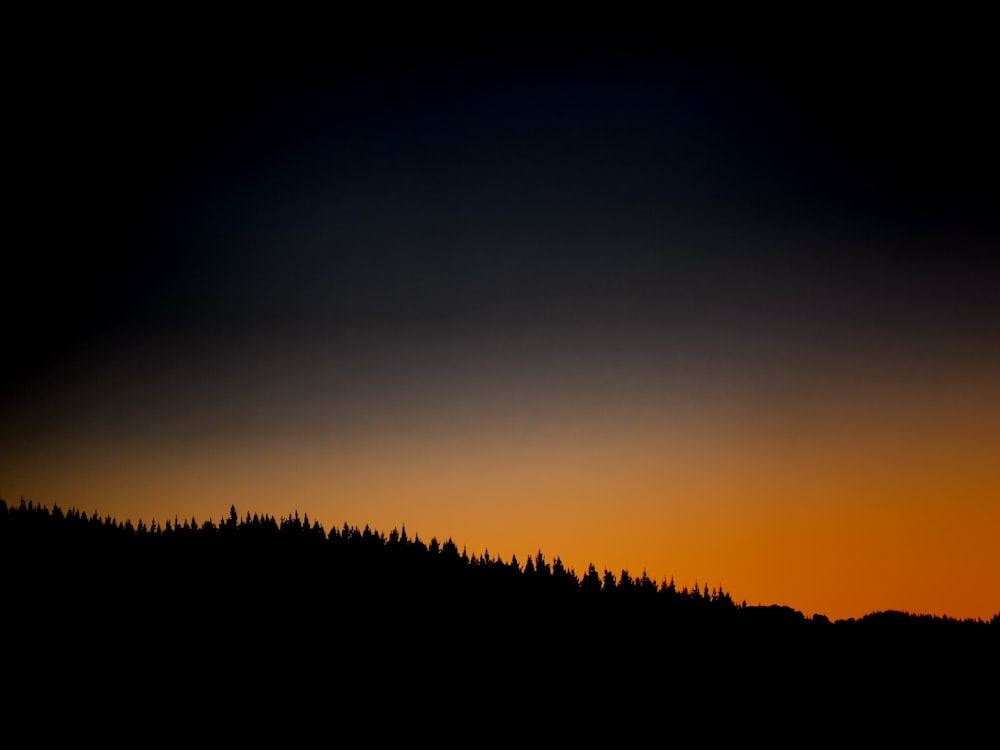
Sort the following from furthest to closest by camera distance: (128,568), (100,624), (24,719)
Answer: (128,568), (100,624), (24,719)

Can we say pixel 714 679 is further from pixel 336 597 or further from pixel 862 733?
pixel 336 597

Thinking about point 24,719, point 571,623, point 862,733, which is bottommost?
point 862,733

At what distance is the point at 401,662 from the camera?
168875 millimetres

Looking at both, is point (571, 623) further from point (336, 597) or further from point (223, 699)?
point (223, 699)

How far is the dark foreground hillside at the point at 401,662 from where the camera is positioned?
14725cm

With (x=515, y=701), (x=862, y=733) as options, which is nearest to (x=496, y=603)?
(x=515, y=701)

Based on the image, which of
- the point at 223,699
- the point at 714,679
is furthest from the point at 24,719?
the point at 714,679

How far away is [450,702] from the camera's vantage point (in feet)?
505

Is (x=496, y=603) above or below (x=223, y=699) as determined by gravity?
above

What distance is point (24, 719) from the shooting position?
5285 inches

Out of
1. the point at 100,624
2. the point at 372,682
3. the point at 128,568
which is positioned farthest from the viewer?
the point at 128,568

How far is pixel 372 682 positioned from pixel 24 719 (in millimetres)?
63324

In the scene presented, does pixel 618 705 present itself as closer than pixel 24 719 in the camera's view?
No

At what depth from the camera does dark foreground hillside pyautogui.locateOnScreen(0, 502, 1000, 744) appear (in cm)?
14725
